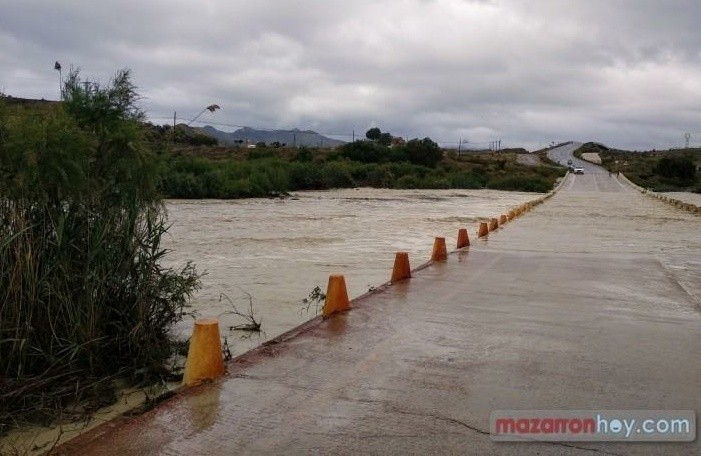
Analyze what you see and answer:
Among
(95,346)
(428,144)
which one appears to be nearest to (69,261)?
(95,346)

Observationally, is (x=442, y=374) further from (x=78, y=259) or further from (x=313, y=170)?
(x=313, y=170)

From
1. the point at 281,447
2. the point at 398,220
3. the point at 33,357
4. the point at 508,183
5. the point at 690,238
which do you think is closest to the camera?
the point at 281,447

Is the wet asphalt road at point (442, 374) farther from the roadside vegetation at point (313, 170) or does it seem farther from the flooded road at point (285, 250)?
the roadside vegetation at point (313, 170)

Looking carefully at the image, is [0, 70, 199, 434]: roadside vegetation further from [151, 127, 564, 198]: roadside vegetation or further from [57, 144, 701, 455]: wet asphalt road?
Result: [57, 144, 701, 455]: wet asphalt road

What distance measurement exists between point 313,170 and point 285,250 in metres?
36.1

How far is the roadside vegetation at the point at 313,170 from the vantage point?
36.4 metres

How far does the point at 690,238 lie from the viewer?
1816cm

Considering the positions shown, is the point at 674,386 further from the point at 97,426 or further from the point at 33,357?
the point at 33,357

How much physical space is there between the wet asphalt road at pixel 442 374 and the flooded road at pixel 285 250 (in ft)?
4.65

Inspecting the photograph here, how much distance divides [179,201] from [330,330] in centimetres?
2941

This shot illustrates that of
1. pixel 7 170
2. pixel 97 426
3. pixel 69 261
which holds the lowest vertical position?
pixel 97 426

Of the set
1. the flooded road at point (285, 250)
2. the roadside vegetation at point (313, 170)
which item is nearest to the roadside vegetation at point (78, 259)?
the roadside vegetation at point (313, 170)

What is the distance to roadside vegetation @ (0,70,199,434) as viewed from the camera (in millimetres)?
4805

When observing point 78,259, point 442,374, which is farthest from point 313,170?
point 442,374
